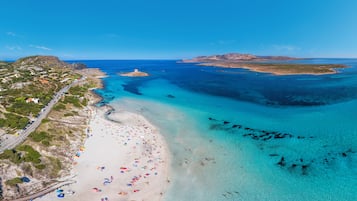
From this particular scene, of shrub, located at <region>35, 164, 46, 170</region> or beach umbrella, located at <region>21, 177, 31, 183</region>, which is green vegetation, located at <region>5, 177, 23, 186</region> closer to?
beach umbrella, located at <region>21, 177, 31, 183</region>

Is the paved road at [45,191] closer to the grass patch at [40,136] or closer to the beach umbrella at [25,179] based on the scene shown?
the beach umbrella at [25,179]

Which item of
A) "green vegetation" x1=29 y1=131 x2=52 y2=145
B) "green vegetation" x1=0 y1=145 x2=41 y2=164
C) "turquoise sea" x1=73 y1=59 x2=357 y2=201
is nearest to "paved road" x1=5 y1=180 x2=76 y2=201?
"green vegetation" x1=0 y1=145 x2=41 y2=164

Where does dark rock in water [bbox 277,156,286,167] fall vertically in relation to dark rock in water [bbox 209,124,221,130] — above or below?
below

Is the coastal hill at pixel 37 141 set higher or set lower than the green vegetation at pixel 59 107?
lower

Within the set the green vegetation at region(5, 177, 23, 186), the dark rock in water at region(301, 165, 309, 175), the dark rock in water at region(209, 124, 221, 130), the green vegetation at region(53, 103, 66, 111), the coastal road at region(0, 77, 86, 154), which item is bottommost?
the dark rock in water at region(301, 165, 309, 175)

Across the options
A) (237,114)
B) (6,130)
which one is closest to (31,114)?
(6,130)

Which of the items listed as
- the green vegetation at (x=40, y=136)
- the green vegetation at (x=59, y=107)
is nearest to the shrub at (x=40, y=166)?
the green vegetation at (x=40, y=136)

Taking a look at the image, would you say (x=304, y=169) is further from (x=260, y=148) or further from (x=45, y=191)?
(x=45, y=191)

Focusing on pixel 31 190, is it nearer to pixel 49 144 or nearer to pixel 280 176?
pixel 49 144

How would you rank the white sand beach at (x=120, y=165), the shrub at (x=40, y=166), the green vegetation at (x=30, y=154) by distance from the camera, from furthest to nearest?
the green vegetation at (x=30, y=154) → the shrub at (x=40, y=166) → the white sand beach at (x=120, y=165)
